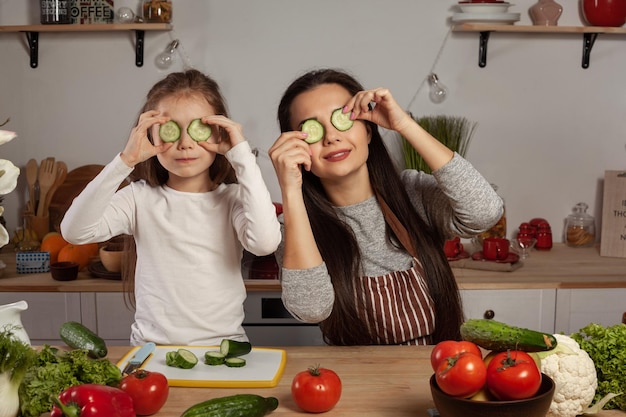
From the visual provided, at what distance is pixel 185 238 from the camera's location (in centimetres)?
209

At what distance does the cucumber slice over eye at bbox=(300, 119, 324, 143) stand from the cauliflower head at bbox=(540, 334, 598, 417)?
0.85 meters

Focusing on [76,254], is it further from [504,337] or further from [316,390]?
[504,337]

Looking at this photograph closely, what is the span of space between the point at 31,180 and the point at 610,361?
288cm

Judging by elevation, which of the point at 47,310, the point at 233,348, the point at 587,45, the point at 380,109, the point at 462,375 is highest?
the point at 587,45

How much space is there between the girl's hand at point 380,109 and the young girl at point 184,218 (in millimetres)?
325

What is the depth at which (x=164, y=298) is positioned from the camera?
2068 millimetres

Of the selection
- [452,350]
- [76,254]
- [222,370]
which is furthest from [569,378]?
[76,254]

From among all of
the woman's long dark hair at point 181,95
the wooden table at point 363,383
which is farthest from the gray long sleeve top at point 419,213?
the woman's long dark hair at point 181,95

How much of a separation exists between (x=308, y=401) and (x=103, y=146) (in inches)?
99.2

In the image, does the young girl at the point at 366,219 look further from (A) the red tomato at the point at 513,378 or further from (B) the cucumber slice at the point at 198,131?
(A) the red tomato at the point at 513,378

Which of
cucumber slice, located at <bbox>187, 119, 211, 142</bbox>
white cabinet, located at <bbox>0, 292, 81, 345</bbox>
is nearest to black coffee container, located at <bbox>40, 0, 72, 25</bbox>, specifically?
white cabinet, located at <bbox>0, 292, 81, 345</bbox>

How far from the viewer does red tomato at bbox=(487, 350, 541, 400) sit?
1373 millimetres

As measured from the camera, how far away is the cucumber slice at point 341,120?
215 centimetres

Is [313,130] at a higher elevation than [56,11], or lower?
lower
